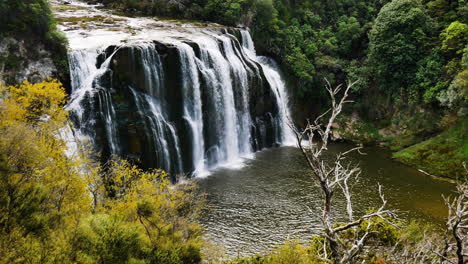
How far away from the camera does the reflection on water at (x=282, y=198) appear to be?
2217 cm

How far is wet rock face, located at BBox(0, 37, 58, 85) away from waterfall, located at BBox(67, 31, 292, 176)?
194cm

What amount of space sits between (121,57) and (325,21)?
37582 mm

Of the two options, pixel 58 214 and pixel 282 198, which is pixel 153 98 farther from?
pixel 58 214

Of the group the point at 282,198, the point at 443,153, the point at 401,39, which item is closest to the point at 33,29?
the point at 282,198

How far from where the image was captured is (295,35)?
4797cm

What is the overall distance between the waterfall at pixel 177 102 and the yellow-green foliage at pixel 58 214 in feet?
30.5

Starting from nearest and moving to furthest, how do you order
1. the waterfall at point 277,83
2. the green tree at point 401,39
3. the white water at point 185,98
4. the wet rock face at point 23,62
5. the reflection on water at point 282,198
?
the reflection on water at point 282,198
the wet rock face at point 23,62
the white water at point 185,98
the green tree at point 401,39
the waterfall at point 277,83

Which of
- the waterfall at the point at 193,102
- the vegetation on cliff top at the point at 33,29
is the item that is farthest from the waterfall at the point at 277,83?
the vegetation on cliff top at the point at 33,29

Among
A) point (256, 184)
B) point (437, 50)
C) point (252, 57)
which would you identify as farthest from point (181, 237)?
point (437, 50)

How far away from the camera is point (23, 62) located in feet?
80.0

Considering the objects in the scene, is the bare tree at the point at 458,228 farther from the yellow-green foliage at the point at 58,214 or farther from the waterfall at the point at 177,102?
the waterfall at the point at 177,102

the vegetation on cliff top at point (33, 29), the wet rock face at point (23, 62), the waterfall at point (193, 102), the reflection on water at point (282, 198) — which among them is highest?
the vegetation on cliff top at point (33, 29)

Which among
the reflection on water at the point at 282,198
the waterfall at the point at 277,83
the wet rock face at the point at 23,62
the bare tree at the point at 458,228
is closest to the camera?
the bare tree at the point at 458,228

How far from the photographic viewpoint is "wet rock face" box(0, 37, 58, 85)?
23516mm
